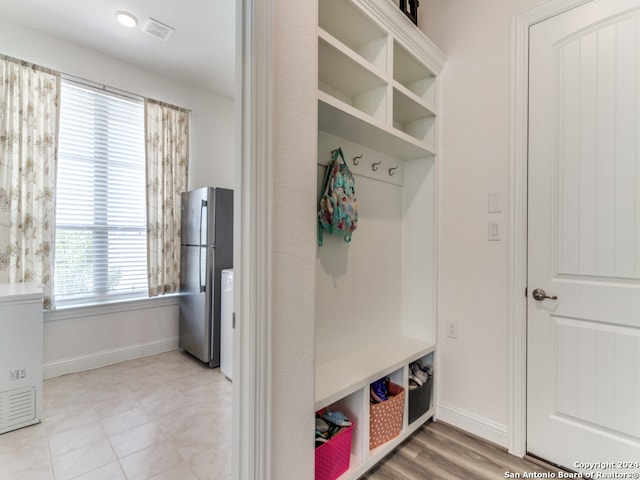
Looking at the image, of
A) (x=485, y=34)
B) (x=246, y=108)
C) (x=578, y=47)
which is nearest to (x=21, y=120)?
(x=246, y=108)

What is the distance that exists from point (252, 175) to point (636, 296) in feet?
5.93

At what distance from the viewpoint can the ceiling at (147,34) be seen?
7.54 feet

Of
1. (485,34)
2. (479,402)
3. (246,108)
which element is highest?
(485,34)

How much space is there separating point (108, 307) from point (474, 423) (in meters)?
3.27

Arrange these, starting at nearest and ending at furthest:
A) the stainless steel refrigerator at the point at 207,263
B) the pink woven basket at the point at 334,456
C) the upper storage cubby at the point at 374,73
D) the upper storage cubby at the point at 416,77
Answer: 1. the pink woven basket at the point at 334,456
2. the upper storage cubby at the point at 374,73
3. the upper storage cubby at the point at 416,77
4. the stainless steel refrigerator at the point at 207,263

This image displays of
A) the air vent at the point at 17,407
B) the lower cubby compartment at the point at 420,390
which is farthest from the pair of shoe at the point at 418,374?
the air vent at the point at 17,407

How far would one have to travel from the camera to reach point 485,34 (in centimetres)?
187

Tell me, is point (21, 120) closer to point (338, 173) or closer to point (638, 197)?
point (338, 173)

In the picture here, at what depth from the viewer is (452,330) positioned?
6.56 feet

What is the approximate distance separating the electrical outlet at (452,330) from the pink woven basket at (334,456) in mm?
927

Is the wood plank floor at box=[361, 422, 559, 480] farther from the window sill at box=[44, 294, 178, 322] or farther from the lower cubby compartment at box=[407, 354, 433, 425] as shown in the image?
the window sill at box=[44, 294, 178, 322]

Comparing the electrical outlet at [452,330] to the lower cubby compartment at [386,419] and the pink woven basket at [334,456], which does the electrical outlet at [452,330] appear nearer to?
the lower cubby compartment at [386,419]

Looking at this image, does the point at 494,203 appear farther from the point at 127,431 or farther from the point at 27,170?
the point at 27,170

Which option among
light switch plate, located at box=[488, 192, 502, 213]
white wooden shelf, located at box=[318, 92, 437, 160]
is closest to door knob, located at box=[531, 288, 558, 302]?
light switch plate, located at box=[488, 192, 502, 213]
